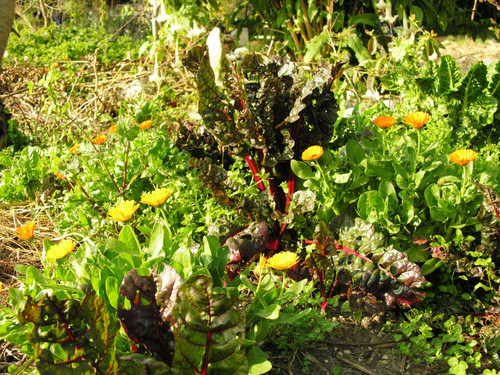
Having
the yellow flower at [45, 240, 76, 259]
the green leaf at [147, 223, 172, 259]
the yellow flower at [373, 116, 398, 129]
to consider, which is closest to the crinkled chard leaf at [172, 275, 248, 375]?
the green leaf at [147, 223, 172, 259]

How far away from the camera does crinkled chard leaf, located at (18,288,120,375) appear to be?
4.00 feet

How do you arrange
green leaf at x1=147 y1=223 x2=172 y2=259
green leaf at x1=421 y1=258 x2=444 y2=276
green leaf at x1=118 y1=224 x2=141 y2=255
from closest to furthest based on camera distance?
green leaf at x1=147 y1=223 x2=172 y2=259 → green leaf at x1=118 y1=224 x2=141 y2=255 → green leaf at x1=421 y1=258 x2=444 y2=276

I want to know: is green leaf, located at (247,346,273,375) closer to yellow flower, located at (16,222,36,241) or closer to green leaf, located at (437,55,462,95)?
yellow flower, located at (16,222,36,241)

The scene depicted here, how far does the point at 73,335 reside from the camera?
4.24 feet

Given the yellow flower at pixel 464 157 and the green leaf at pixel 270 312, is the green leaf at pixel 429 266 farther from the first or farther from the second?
the green leaf at pixel 270 312

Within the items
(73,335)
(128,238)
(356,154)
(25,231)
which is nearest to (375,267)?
(356,154)

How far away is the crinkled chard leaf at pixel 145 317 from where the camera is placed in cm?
136

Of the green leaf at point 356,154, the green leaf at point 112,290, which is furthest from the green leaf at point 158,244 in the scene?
the green leaf at point 356,154

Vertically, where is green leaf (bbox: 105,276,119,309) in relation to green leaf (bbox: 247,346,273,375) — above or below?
above

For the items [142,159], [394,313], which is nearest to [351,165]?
[394,313]

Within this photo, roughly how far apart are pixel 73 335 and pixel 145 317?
0.20 meters

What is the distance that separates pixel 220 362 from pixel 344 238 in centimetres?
86

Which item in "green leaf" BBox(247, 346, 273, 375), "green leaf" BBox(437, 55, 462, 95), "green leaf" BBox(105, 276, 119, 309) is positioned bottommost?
"green leaf" BBox(247, 346, 273, 375)

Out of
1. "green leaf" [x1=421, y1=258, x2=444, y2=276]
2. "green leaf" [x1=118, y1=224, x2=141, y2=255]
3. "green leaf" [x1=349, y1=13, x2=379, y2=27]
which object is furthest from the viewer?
"green leaf" [x1=349, y1=13, x2=379, y2=27]
